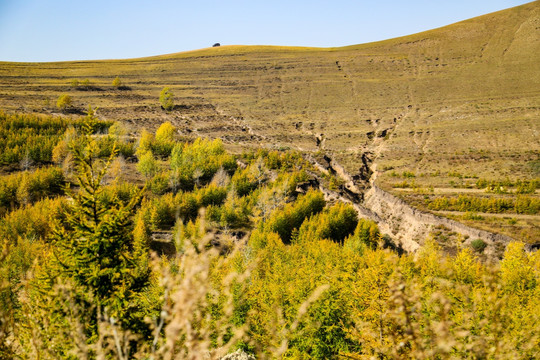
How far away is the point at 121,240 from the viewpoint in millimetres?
10219

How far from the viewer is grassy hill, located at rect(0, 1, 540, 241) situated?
2968 inches

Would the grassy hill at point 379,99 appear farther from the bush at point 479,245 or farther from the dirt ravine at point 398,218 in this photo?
the bush at point 479,245

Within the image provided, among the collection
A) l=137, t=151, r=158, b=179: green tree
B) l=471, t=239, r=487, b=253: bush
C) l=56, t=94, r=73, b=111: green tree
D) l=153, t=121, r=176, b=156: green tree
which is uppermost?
l=56, t=94, r=73, b=111: green tree

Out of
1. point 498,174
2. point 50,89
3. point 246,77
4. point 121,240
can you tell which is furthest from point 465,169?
point 50,89

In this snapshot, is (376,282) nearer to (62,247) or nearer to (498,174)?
(62,247)

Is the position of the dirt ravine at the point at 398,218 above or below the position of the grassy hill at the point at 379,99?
below

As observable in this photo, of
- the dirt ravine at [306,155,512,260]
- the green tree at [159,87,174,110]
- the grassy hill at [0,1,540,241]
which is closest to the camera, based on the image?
the dirt ravine at [306,155,512,260]

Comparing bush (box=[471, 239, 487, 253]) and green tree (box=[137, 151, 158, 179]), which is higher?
green tree (box=[137, 151, 158, 179])

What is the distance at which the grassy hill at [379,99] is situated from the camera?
7538 cm

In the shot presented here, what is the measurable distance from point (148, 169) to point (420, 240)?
5352 cm

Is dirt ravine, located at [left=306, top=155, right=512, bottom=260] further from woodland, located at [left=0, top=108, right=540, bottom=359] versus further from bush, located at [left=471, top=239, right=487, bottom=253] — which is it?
woodland, located at [left=0, top=108, right=540, bottom=359]

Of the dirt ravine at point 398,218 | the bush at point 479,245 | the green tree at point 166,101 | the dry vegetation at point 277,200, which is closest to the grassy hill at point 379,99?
the dry vegetation at point 277,200

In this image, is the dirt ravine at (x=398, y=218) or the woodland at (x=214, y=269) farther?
the dirt ravine at (x=398, y=218)

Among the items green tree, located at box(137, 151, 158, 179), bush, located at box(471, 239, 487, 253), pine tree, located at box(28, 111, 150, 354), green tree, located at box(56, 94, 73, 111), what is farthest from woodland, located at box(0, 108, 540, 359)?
green tree, located at box(56, 94, 73, 111)
